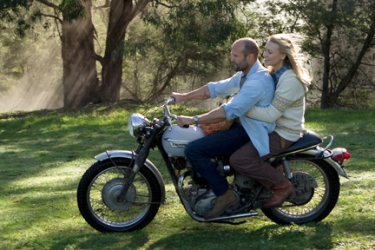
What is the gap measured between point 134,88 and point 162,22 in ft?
44.8

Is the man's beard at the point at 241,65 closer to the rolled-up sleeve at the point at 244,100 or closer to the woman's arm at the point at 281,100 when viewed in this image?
the rolled-up sleeve at the point at 244,100

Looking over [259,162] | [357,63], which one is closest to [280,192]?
[259,162]

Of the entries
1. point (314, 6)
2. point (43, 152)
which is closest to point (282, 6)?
point (314, 6)

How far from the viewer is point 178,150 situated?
5.81 metres

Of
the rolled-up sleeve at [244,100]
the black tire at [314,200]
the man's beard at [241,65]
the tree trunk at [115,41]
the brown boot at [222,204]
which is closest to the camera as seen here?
the rolled-up sleeve at [244,100]

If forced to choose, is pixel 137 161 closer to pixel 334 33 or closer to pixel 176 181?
pixel 176 181

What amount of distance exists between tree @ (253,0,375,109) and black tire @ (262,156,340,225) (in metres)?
16.3

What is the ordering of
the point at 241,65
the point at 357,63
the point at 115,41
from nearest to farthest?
the point at 241,65
the point at 115,41
the point at 357,63

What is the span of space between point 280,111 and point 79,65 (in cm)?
1751

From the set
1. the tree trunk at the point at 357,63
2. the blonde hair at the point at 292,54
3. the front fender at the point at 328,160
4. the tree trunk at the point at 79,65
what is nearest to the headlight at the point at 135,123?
the blonde hair at the point at 292,54

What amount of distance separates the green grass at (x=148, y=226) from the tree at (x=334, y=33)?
992cm

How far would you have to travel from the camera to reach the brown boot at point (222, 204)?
579 cm

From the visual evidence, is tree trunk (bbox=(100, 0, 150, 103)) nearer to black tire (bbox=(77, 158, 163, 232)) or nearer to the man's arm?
the man's arm

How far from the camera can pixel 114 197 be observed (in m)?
5.98
